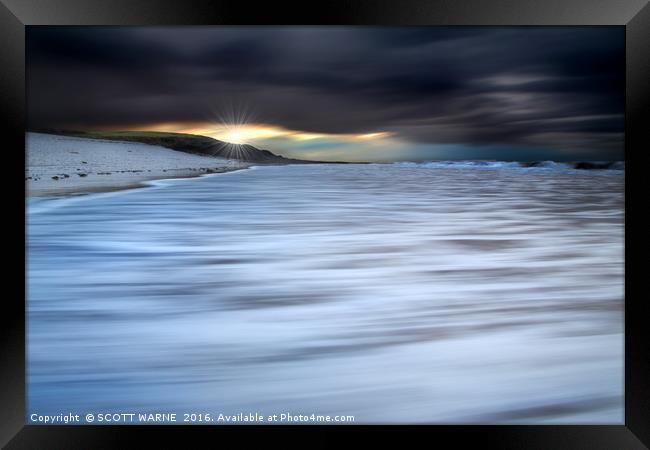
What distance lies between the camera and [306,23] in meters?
1.30

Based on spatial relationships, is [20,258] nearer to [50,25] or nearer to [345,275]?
[50,25]

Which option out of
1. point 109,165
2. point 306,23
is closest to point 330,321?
point 306,23

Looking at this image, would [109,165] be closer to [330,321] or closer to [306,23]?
[330,321]

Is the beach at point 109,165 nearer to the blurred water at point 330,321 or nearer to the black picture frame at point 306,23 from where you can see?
the blurred water at point 330,321

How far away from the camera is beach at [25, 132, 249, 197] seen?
5.56 metres

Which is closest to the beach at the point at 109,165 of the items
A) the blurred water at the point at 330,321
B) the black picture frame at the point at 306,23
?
the blurred water at the point at 330,321

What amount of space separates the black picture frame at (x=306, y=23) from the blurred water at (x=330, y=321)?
6cm

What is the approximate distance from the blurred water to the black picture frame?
2.4 inches

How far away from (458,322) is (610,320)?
484mm

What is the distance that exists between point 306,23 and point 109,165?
847 cm

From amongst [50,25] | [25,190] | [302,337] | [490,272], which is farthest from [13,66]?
[490,272]

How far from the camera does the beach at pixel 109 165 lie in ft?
18.3

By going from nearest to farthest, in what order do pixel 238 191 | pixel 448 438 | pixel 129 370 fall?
pixel 448 438 → pixel 129 370 → pixel 238 191

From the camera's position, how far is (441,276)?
2.46 meters
